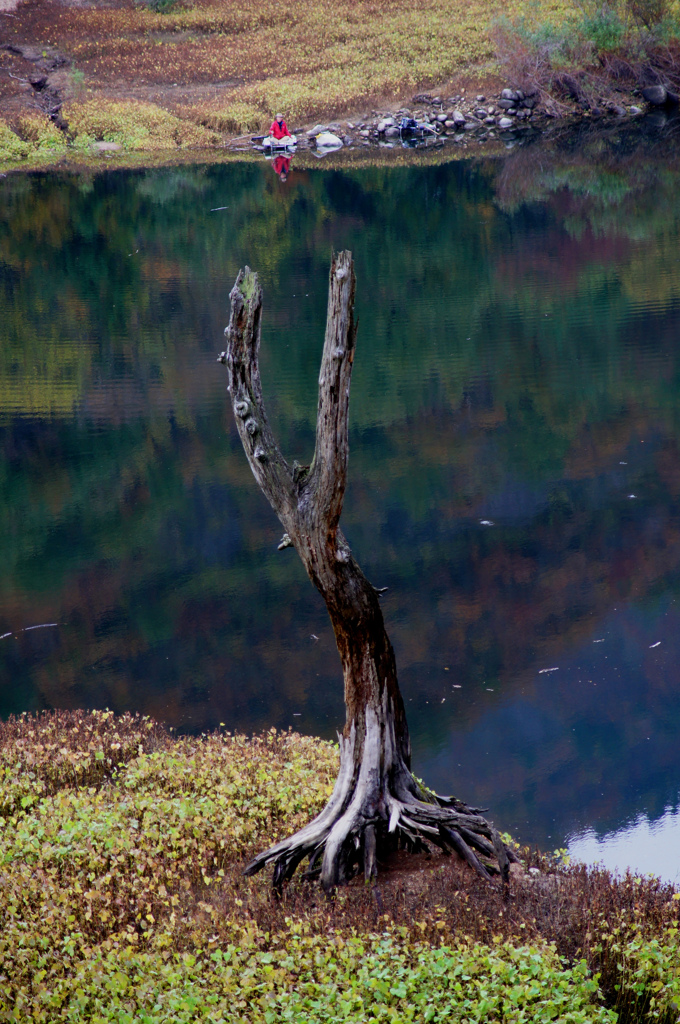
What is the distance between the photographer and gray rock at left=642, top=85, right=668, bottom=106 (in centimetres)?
5409

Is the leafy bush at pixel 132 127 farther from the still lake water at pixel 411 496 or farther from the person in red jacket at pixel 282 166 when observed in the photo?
the still lake water at pixel 411 496

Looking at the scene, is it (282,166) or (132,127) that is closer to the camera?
(282,166)

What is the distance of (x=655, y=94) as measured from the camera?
178ft

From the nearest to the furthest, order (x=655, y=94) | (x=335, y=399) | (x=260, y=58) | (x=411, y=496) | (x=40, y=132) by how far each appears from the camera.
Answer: (x=335, y=399)
(x=411, y=496)
(x=655, y=94)
(x=40, y=132)
(x=260, y=58)

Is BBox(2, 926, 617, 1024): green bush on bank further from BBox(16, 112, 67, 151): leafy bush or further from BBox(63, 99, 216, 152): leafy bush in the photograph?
BBox(16, 112, 67, 151): leafy bush

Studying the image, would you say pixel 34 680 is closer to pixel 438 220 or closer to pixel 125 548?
pixel 125 548

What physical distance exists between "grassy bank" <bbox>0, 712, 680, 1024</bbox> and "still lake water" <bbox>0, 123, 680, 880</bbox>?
2.43m

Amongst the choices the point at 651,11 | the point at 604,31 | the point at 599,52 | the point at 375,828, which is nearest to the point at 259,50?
the point at 599,52

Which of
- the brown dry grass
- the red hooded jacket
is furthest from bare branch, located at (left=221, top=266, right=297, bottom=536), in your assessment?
the brown dry grass

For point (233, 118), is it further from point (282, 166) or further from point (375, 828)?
point (375, 828)

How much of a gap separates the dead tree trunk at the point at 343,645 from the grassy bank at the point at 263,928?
253mm

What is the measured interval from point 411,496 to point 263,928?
11129mm

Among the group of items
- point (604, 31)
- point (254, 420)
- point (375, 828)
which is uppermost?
point (604, 31)

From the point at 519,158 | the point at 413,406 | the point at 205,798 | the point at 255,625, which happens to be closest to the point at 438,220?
the point at 519,158
